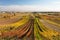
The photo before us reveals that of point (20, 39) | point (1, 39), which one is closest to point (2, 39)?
point (1, 39)

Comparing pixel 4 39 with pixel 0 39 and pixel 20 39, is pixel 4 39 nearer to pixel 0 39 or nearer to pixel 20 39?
pixel 0 39

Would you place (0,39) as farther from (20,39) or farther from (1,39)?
(20,39)

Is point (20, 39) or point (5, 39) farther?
point (20, 39)

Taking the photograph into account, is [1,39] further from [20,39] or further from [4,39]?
[20,39]

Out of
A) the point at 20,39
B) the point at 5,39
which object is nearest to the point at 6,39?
the point at 5,39

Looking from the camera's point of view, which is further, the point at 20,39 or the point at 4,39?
the point at 20,39
